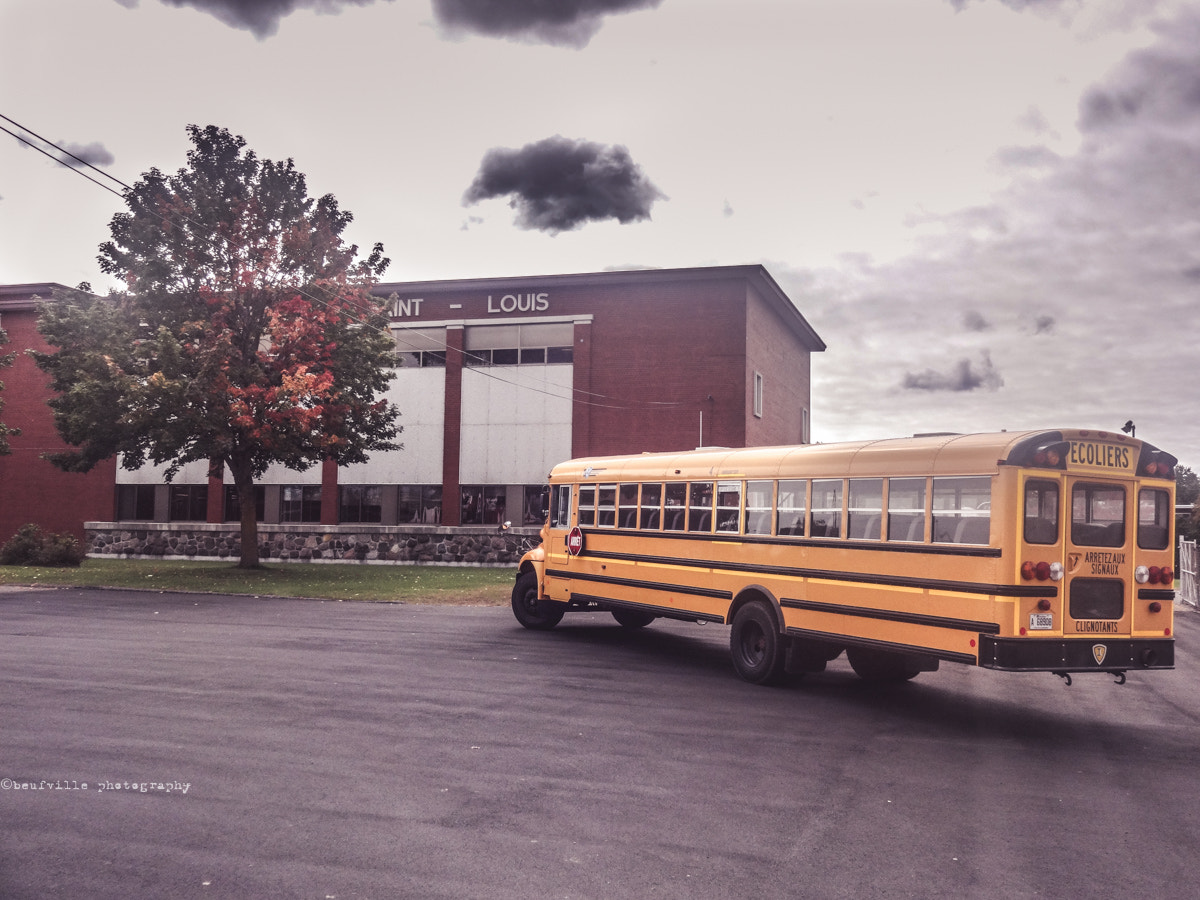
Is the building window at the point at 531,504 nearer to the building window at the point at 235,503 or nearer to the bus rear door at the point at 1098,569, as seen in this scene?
the building window at the point at 235,503

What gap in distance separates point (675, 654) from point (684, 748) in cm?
589

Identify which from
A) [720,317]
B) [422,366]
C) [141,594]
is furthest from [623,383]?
[141,594]

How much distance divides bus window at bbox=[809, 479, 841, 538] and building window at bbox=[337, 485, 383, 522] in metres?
26.2

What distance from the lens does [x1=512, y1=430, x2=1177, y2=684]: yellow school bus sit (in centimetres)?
907

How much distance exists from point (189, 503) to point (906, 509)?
32586 mm

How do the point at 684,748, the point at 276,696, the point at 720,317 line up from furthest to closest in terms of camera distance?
the point at 720,317, the point at 276,696, the point at 684,748

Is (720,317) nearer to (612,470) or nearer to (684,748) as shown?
(612,470)

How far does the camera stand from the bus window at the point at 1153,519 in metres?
9.76

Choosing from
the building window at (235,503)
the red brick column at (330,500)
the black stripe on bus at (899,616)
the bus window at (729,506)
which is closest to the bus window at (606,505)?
the bus window at (729,506)

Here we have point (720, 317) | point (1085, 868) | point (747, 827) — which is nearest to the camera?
point (1085, 868)

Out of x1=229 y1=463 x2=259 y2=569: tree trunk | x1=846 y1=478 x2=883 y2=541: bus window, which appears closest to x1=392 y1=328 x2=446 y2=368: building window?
x1=229 y1=463 x2=259 y2=569: tree trunk

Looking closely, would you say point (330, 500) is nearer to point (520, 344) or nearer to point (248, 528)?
point (248, 528)

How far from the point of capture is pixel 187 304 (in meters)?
25.5

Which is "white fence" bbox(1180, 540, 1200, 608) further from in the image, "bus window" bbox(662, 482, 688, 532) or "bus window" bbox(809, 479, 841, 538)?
"bus window" bbox(809, 479, 841, 538)
